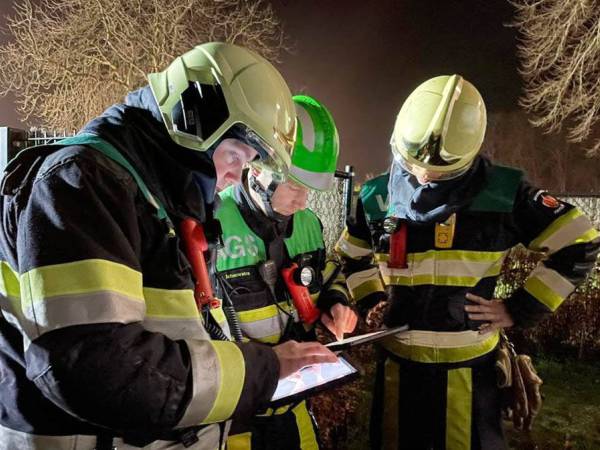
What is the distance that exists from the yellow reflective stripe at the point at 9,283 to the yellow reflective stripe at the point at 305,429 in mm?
1751

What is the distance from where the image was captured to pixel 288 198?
268cm

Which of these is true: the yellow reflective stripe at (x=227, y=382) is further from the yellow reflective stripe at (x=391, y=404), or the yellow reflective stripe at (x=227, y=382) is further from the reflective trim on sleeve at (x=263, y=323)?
the yellow reflective stripe at (x=391, y=404)

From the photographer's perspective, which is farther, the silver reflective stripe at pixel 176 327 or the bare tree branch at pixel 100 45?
the bare tree branch at pixel 100 45

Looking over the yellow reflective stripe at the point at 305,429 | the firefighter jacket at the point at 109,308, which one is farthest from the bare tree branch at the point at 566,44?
the firefighter jacket at the point at 109,308

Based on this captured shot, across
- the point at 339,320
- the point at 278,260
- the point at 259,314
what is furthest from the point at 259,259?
the point at 339,320

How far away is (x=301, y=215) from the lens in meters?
2.93

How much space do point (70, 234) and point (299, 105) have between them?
182 cm

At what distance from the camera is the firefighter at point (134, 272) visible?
1.16 metres

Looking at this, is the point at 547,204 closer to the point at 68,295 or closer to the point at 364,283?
the point at 364,283

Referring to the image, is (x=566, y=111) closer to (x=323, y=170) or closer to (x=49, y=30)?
(x=323, y=170)

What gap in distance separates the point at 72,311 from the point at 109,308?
8 cm

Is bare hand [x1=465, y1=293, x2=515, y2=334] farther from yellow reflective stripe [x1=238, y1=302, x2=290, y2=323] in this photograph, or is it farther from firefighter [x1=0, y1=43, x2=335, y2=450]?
firefighter [x1=0, y1=43, x2=335, y2=450]

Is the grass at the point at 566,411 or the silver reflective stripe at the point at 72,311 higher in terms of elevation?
the silver reflective stripe at the point at 72,311

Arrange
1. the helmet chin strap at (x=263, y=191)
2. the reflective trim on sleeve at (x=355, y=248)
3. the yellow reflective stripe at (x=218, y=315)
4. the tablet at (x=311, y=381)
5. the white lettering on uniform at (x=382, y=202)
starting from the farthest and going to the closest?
1. the reflective trim on sleeve at (x=355, y=248)
2. the white lettering on uniform at (x=382, y=202)
3. the helmet chin strap at (x=263, y=191)
4. the tablet at (x=311, y=381)
5. the yellow reflective stripe at (x=218, y=315)
